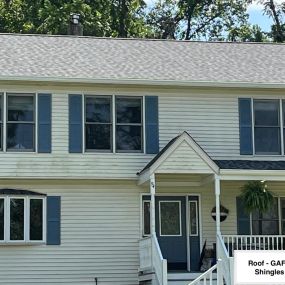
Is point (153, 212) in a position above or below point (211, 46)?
below

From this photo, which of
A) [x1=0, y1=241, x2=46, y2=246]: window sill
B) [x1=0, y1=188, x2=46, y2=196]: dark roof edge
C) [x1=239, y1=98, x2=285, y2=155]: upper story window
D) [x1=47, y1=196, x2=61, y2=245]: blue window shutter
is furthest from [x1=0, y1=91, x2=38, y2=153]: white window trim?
[x1=239, y1=98, x2=285, y2=155]: upper story window

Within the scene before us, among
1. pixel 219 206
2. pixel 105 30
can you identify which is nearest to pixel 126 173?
pixel 219 206

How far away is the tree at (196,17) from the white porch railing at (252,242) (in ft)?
78.6

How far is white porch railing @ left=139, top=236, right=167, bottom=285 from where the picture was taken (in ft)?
57.8

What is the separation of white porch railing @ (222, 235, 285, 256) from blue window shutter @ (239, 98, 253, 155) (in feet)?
8.26

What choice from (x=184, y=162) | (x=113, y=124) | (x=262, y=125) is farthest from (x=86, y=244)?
(x=262, y=125)

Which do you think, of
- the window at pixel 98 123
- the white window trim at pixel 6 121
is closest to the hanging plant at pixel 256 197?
the window at pixel 98 123

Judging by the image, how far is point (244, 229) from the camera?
20672 millimetres

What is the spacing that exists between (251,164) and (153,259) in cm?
394

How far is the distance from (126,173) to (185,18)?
24.5 meters

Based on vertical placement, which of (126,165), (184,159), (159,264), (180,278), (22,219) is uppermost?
(184,159)

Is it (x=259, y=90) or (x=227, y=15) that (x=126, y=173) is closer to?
(x=259, y=90)

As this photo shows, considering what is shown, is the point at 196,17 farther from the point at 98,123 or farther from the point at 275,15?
the point at 98,123

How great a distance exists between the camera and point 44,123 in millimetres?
20078
